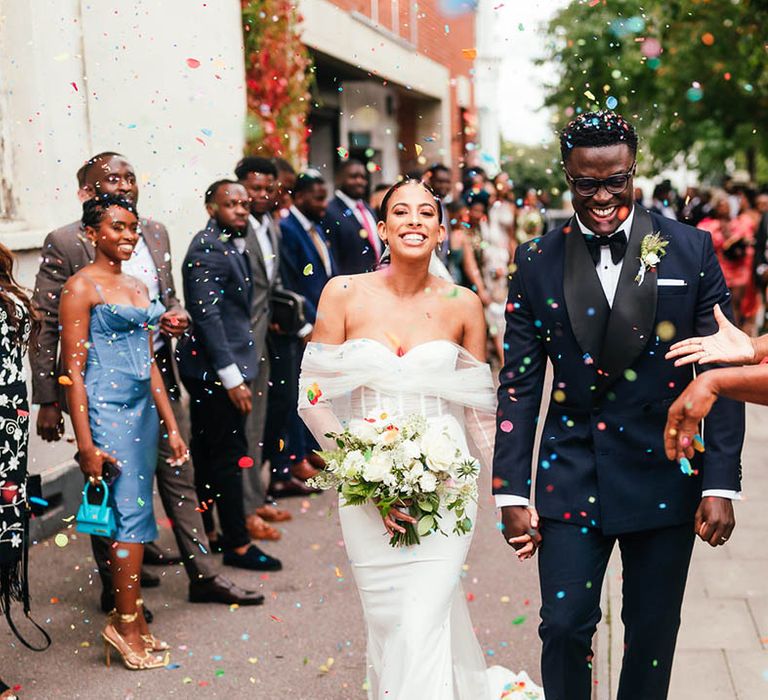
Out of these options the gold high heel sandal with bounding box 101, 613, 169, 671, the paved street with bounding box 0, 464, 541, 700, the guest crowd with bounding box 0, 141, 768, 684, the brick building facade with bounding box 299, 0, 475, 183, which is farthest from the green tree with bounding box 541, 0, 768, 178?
the gold high heel sandal with bounding box 101, 613, 169, 671

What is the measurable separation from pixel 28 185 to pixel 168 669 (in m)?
3.85

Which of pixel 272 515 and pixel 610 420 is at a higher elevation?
pixel 610 420

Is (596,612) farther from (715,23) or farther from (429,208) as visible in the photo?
(715,23)

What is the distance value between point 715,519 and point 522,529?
1.98 ft

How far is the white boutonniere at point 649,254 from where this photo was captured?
3475mm

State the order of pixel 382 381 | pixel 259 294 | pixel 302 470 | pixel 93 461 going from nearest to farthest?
pixel 382 381 → pixel 93 461 → pixel 259 294 → pixel 302 470

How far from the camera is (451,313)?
14.0 feet

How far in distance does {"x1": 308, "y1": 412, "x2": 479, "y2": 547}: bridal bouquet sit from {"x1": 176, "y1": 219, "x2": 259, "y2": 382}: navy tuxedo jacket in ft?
7.70

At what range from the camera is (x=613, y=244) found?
11.6 ft

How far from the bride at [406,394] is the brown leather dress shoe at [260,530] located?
2.83 meters

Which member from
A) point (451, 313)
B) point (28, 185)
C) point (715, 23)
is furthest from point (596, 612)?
point (715, 23)

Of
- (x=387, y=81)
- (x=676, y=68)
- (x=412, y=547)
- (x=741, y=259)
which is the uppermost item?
(x=676, y=68)

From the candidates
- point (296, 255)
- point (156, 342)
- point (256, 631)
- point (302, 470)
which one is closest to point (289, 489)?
point (302, 470)

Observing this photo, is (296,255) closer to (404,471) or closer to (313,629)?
(313,629)
